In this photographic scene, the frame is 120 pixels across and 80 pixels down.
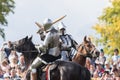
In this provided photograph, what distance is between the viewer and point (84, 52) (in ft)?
72.9

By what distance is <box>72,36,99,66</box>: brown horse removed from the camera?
22.2m

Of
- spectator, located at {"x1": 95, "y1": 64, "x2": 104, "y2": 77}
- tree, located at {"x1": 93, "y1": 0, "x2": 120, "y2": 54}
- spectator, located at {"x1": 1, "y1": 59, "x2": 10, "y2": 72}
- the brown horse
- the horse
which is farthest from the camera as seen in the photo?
tree, located at {"x1": 93, "y1": 0, "x2": 120, "y2": 54}

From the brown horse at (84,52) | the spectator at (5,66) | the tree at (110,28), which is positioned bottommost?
the spectator at (5,66)

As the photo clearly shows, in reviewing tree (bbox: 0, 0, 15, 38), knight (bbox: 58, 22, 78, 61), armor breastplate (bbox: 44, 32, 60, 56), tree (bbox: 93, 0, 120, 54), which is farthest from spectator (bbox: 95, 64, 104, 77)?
tree (bbox: 0, 0, 15, 38)

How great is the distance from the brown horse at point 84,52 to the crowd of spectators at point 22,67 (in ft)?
7.89

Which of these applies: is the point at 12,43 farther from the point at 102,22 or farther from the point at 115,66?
the point at 102,22

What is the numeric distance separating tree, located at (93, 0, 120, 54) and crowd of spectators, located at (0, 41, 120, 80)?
74.1ft

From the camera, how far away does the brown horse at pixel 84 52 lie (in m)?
22.2

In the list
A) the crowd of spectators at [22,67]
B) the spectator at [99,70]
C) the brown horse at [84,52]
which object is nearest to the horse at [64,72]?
→ the brown horse at [84,52]

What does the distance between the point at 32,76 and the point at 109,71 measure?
16.5ft

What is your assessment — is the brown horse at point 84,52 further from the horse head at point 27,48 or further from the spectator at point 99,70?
the spectator at point 99,70

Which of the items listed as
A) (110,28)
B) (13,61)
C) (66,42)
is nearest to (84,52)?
(66,42)

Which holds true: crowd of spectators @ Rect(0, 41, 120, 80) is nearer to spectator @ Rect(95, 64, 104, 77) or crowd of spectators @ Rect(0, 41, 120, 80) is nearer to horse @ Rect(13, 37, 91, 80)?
spectator @ Rect(95, 64, 104, 77)

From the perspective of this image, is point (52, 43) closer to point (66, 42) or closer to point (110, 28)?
point (66, 42)
